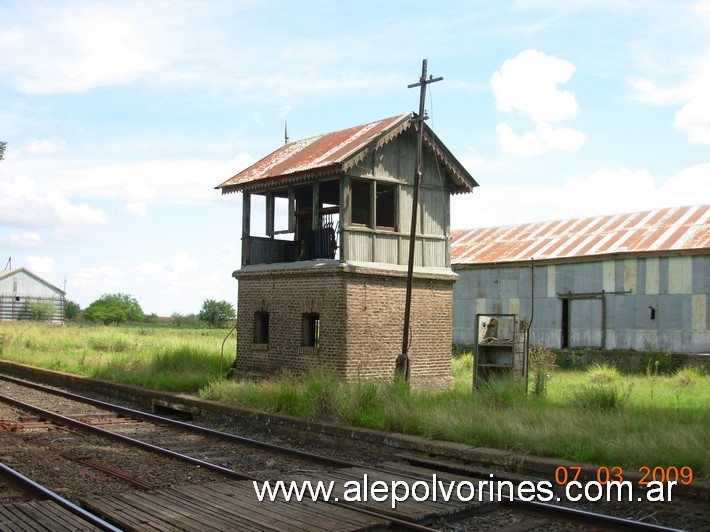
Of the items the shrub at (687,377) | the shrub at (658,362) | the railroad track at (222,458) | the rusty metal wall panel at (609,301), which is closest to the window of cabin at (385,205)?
the railroad track at (222,458)

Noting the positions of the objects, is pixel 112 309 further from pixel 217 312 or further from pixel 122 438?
pixel 122 438

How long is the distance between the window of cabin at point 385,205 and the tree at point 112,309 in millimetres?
68319

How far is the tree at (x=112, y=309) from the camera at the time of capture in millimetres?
81438

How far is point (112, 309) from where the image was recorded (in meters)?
82.6

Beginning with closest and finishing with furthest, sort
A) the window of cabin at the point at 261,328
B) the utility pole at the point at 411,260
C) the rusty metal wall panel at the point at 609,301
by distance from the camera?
1. the utility pole at the point at 411,260
2. the window of cabin at the point at 261,328
3. the rusty metal wall panel at the point at 609,301

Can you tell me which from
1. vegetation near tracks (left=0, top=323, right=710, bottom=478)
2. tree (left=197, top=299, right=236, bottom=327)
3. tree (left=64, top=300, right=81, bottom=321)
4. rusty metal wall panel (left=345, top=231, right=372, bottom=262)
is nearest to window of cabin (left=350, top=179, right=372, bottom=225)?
rusty metal wall panel (left=345, top=231, right=372, bottom=262)

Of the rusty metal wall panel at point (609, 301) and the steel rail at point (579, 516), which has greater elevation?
the rusty metal wall panel at point (609, 301)

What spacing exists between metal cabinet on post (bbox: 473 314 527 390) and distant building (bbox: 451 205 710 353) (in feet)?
35.5

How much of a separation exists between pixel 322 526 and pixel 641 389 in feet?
41.6

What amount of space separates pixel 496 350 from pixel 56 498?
955cm

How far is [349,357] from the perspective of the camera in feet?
51.3

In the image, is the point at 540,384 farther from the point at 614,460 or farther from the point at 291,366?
the point at 291,366
